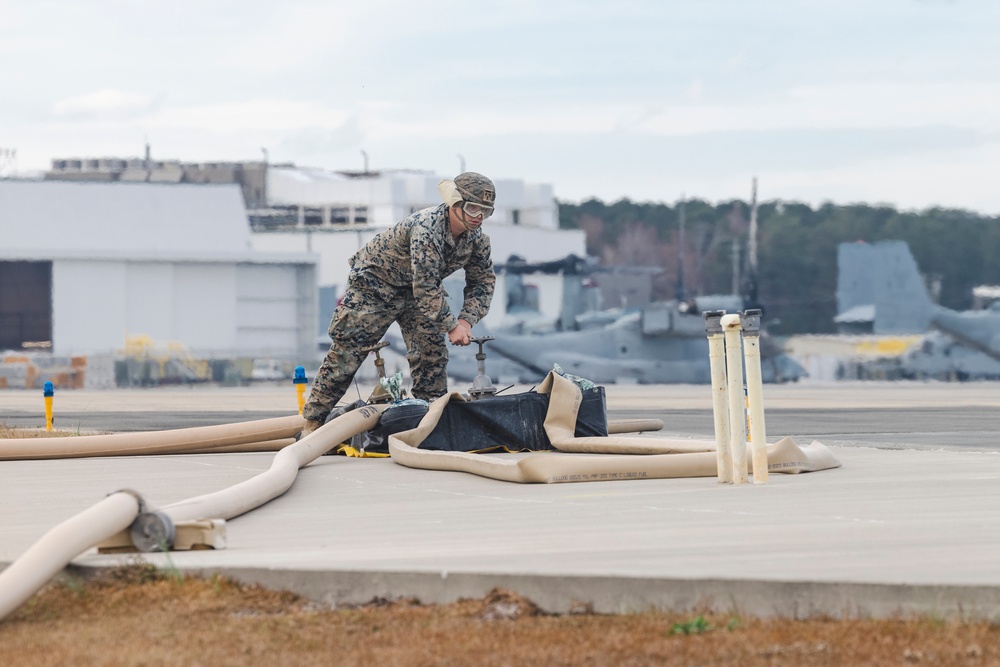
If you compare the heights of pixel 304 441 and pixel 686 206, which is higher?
pixel 686 206

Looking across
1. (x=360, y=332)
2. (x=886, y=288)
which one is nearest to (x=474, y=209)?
(x=360, y=332)

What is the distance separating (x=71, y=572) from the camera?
17.3ft

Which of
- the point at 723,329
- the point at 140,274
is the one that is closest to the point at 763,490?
the point at 723,329

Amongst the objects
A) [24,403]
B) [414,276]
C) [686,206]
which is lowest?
[24,403]

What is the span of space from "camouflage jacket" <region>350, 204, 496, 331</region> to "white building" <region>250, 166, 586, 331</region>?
2617 inches

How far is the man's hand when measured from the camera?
35.1ft

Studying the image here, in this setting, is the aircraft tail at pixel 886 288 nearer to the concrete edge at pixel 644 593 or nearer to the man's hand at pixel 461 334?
the man's hand at pixel 461 334

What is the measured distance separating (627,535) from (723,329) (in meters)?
2.17

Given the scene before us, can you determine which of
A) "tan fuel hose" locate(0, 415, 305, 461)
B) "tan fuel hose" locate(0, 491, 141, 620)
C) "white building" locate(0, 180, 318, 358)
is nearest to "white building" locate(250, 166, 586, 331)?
"white building" locate(0, 180, 318, 358)

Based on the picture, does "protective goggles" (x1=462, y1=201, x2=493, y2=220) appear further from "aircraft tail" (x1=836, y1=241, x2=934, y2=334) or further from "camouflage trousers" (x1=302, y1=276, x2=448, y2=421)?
"aircraft tail" (x1=836, y1=241, x2=934, y2=334)

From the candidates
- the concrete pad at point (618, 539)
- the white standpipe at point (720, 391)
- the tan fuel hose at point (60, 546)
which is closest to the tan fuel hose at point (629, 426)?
the concrete pad at point (618, 539)

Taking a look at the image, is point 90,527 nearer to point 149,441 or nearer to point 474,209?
point 474,209

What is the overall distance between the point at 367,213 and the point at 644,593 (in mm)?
83093

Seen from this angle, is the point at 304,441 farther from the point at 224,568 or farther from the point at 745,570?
the point at 745,570
